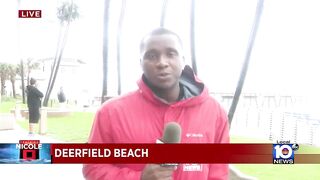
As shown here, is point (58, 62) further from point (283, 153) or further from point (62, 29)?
point (283, 153)

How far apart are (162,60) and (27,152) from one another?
89cm

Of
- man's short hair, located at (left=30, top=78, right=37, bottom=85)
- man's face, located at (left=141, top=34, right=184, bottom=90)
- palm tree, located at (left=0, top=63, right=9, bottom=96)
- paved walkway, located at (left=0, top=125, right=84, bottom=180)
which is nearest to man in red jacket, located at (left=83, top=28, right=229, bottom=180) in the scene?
man's face, located at (left=141, top=34, right=184, bottom=90)

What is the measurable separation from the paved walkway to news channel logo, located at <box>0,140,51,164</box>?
2 centimetres

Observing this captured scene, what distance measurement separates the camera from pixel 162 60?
2.01 metres

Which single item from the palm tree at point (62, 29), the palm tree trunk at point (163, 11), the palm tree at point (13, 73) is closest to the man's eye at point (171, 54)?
the palm tree trunk at point (163, 11)

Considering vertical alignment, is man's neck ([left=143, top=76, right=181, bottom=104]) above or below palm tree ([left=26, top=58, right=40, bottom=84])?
below

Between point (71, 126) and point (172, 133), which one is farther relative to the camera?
point (71, 126)

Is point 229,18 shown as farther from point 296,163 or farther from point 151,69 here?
point 296,163

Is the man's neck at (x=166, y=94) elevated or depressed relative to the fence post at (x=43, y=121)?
elevated

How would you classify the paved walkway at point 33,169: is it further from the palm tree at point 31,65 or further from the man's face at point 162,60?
the man's face at point 162,60

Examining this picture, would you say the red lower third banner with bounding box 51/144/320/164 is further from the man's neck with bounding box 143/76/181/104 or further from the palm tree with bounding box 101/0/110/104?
the palm tree with bounding box 101/0/110/104

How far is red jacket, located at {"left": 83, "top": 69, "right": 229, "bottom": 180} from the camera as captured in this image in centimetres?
203

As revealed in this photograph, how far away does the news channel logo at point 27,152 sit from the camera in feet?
7.07

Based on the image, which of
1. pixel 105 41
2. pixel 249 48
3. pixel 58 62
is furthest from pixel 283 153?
pixel 58 62
